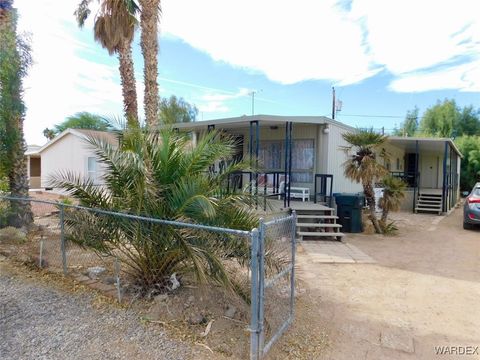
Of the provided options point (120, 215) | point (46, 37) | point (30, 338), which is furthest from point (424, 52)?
point (30, 338)

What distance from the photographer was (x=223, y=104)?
34.5 metres

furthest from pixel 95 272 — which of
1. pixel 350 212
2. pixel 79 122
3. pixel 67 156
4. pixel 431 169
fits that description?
pixel 79 122

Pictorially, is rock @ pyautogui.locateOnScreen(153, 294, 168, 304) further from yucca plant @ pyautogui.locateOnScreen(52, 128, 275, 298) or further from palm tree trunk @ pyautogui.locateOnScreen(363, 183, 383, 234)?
palm tree trunk @ pyautogui.locateOnScreen(363, 183, 383, 234)

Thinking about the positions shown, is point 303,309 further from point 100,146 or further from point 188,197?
point 100,146

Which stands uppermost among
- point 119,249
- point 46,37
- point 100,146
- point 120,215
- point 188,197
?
point 46,37

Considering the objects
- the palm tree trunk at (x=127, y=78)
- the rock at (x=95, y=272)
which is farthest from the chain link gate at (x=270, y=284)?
the palm tree trunk at (x=127, y=78)

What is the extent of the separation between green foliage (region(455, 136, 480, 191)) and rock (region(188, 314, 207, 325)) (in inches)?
1002

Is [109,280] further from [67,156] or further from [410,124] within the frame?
[410,124]

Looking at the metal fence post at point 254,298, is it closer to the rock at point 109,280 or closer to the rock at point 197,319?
the rock at point 197,319

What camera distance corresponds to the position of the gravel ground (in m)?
2.92

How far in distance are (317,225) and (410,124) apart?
3507 centimetres

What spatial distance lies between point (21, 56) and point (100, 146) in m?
5.04

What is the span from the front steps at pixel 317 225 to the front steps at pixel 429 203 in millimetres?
7988

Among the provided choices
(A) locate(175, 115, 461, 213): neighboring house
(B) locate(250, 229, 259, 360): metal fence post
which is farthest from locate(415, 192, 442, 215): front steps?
(B) locate(250, 229, 259, 360): metal fence post
